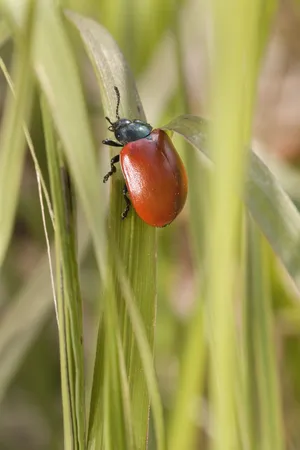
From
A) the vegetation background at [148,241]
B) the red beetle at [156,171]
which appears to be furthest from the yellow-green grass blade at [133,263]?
the red beetle at [156,171]

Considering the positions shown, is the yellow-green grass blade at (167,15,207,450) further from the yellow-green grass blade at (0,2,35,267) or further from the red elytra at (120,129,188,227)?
the yellow-green grass blade at (0,2,35,267)

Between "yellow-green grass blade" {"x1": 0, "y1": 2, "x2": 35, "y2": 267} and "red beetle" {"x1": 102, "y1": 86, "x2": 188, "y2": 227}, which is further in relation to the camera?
"red beetle" {"x1": 102, "y1": 86, "x2": 188, "y2": 227}

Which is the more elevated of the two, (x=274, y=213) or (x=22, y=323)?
(x=22, y=323)

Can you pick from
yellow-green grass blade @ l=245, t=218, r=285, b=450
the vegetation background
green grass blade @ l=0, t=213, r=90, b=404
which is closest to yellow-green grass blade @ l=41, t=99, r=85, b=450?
the vegetation background

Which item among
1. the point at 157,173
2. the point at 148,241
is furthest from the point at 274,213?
the point at 157,173

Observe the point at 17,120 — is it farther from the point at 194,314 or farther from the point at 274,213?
the point at 194,314

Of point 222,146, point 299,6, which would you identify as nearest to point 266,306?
point 222,146
